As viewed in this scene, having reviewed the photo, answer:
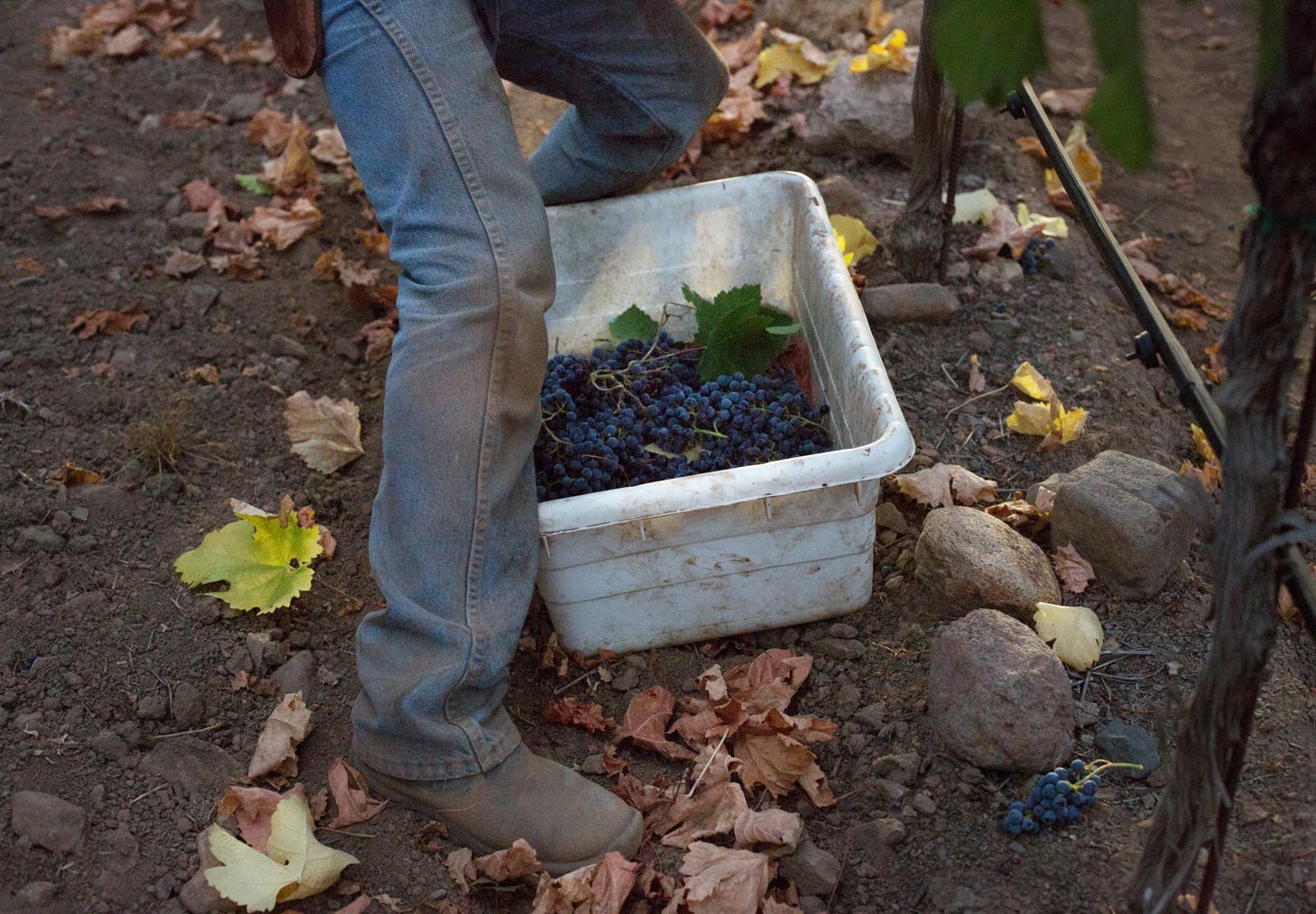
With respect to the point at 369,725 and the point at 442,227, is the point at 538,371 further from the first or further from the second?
the point at 369,725

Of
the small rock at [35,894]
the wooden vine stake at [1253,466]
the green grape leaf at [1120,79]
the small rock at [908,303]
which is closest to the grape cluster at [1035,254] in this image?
the small rock at [908,303]

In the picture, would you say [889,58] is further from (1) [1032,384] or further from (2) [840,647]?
(2) [840,647]

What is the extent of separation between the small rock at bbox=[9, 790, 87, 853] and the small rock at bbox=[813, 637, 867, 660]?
1204mm

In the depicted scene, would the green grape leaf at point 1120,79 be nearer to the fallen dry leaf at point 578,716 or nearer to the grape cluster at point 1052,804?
the grape cluster at point 1052,804

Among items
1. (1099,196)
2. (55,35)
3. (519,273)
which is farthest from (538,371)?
(55,35)

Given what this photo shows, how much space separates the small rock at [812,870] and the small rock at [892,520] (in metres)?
0.70

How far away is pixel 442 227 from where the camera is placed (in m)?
1.62

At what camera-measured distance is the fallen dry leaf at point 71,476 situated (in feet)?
7.55

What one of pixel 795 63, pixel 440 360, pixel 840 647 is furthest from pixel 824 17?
pixel 440 360

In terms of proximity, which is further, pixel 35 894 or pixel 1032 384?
pixel 1032 384

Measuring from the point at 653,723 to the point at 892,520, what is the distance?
2.05ft

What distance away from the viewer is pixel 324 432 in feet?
7.97

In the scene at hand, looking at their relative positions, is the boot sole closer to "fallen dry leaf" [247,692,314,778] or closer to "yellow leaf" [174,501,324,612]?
"fallen dry leaf" [247,692,314,778]

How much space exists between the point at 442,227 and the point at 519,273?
5.0 inches
